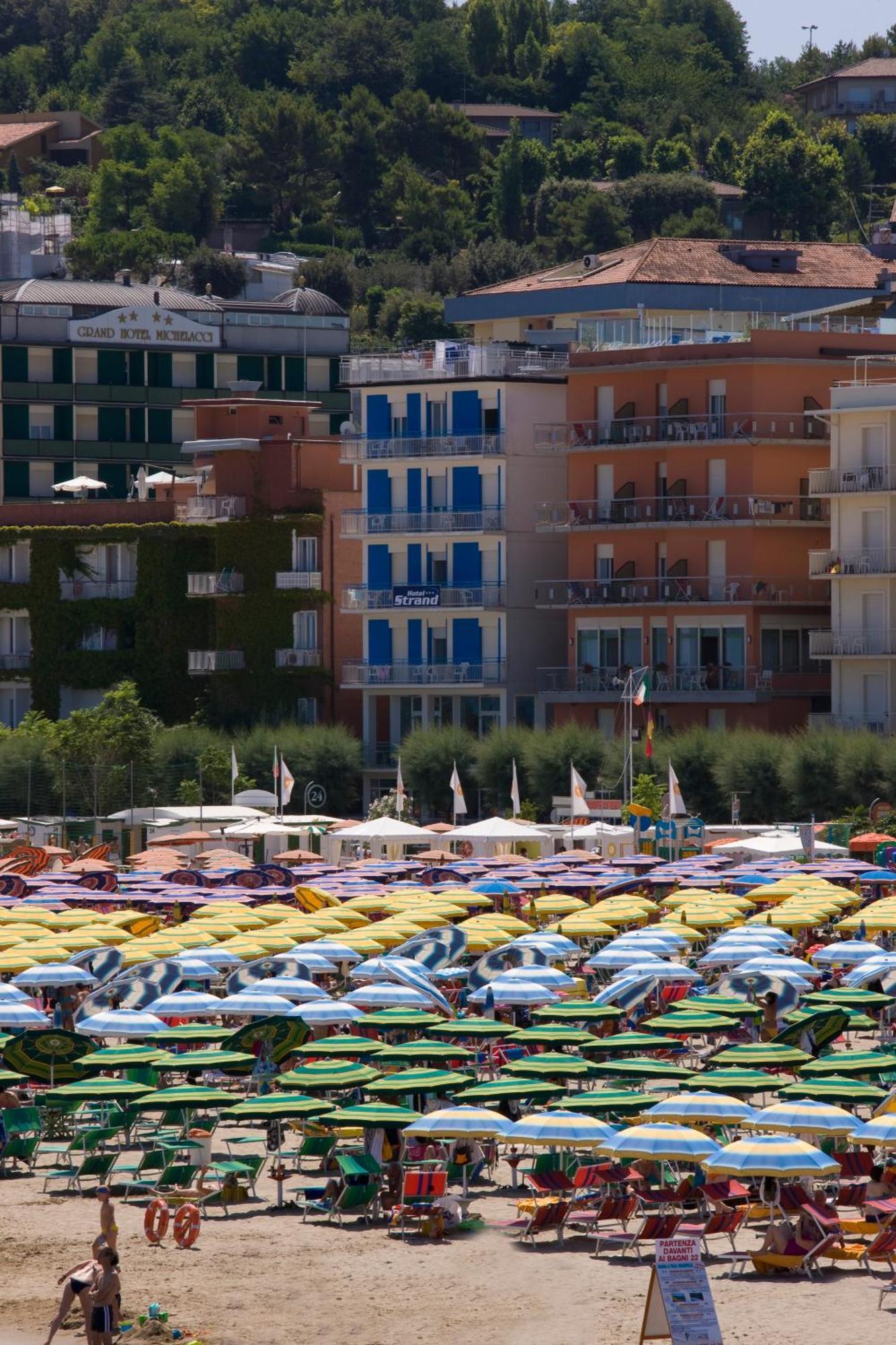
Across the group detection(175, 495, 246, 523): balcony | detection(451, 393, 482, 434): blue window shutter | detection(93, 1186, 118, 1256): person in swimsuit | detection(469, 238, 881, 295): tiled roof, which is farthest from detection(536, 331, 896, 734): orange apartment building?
detection(93, 1186, 118, 1256): person in swimsuit

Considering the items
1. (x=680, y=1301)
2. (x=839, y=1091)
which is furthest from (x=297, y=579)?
(x=680, y=1301)

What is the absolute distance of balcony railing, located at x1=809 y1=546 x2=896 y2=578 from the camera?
76.8 meters

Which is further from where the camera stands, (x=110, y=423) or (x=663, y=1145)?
(x=110, y=423)

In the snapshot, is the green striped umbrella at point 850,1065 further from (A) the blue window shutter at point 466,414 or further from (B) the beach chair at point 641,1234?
(A) the blue window shutter at point 466,414

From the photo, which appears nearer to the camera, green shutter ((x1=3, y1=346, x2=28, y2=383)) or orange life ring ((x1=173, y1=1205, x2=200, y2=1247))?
orange life ring ((x1=173, y1=1205, x2=200, y2=1247))

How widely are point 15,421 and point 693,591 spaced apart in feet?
126

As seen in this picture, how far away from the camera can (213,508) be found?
90938 millimetres

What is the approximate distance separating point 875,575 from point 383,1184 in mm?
44390

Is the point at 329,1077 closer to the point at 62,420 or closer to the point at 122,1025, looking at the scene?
the point at 122,1025

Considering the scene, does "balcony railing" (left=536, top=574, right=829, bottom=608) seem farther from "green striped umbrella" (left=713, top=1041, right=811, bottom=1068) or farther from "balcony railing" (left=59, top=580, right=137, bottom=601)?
"green striped umbrella" (left=713, top=1041, right=811, bottom=1068)

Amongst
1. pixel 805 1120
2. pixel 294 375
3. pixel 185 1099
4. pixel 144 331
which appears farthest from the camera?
pixel 294 375

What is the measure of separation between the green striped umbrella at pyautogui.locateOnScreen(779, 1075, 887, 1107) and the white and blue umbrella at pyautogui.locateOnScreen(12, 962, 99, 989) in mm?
13779

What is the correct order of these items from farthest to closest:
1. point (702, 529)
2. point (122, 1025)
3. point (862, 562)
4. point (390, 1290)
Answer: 1. point (702, 529)
2. point (862, 562)
3. point (122, 1025)
4. point (390, 1290)

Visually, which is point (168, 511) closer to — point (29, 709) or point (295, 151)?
point (29, 709)
